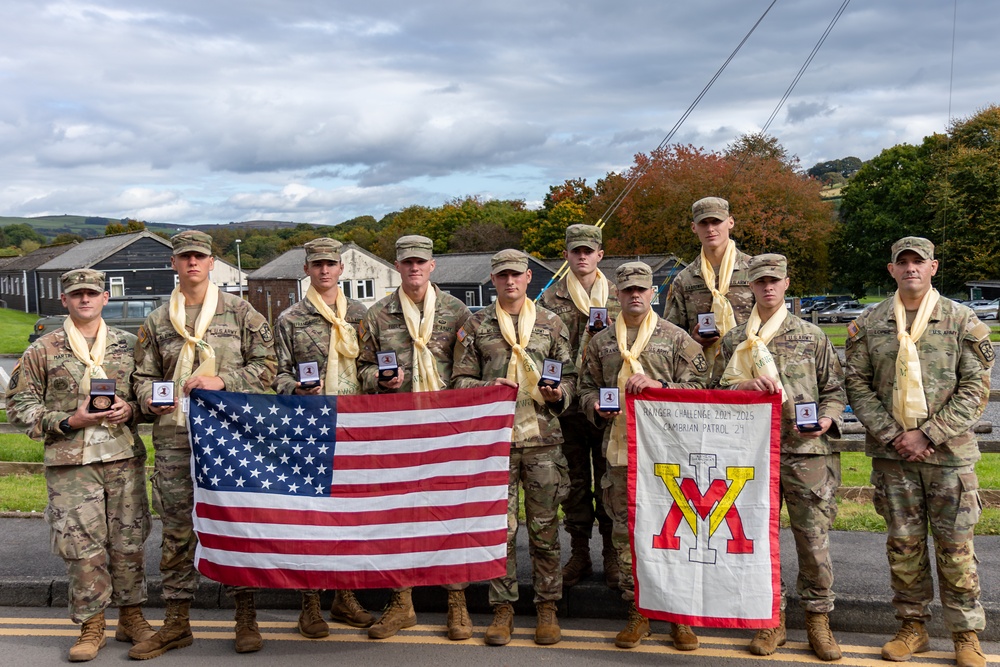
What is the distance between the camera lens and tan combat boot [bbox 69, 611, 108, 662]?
5815mm

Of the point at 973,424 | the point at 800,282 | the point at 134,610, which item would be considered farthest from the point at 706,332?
the point at 800,282

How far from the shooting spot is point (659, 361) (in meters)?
6.02

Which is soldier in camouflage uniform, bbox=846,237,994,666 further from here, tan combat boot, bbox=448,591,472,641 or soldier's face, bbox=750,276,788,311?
tan combat boot, bbox=448,591,472,641

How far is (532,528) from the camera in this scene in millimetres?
6086

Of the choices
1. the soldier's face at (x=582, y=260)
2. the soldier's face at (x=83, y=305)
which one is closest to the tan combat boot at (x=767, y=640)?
the soldier's face at (x=582, y=260)

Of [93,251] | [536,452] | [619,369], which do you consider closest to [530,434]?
[536,452]

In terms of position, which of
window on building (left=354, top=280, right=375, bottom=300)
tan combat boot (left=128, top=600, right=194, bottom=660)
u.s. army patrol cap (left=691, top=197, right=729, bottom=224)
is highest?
window on building (left=354, top=280, right=375, bottom=300)

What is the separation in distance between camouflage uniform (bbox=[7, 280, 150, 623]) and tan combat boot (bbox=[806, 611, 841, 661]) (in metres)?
4.55

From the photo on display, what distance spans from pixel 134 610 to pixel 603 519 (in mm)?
3516

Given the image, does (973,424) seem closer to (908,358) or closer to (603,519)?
(908,358)

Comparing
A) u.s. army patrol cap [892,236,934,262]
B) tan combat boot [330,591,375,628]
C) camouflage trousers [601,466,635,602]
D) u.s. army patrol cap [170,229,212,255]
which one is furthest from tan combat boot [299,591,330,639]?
u.s. army patrol cap [892,236,934,262]

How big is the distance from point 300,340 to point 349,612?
2043 millimetres

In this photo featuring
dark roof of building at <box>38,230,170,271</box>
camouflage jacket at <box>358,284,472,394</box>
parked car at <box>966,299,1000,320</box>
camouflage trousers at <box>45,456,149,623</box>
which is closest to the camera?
camouflage trousers at <box>45,456,149,623</box>

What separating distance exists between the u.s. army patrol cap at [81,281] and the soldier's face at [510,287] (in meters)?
2.76
